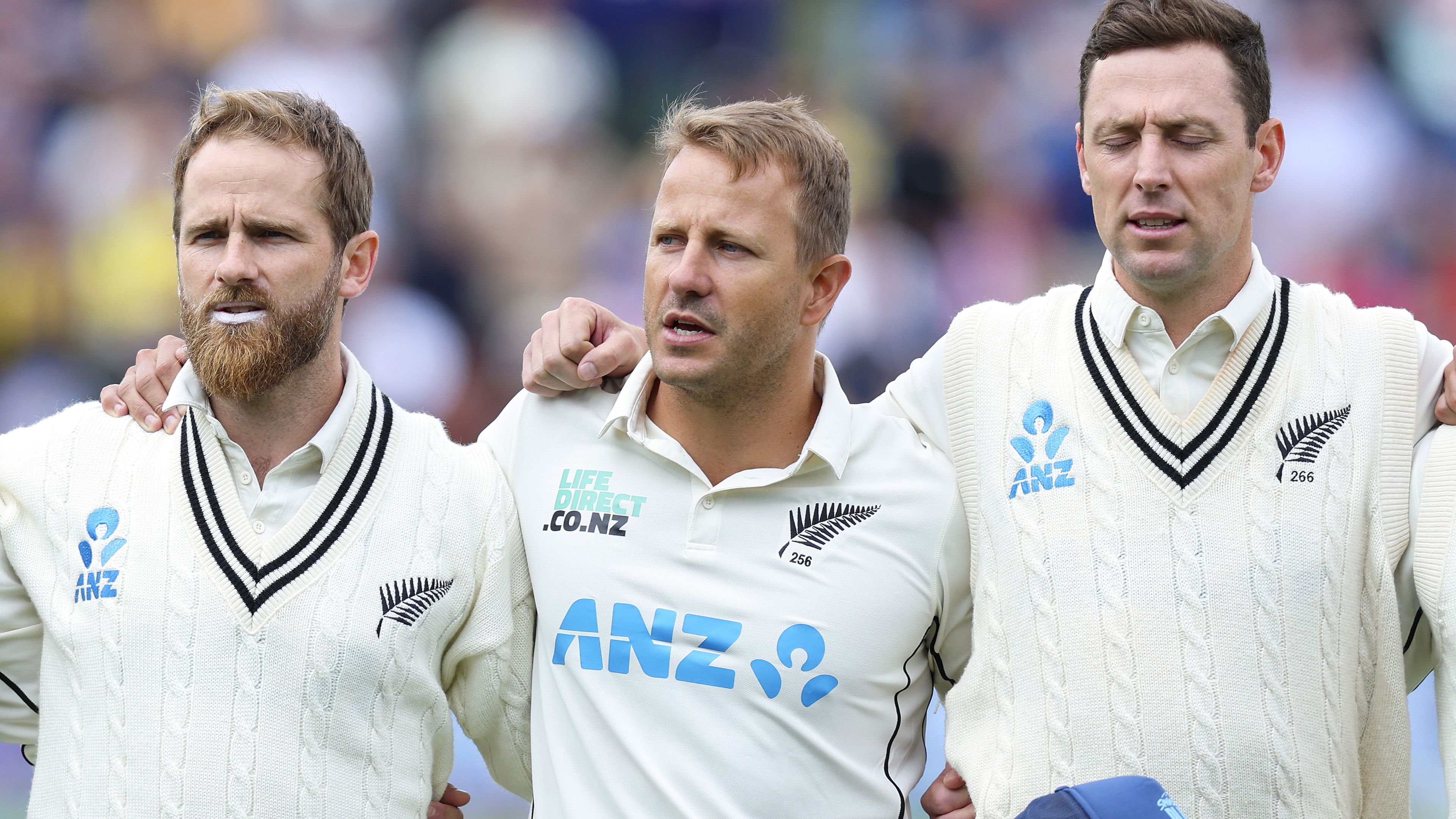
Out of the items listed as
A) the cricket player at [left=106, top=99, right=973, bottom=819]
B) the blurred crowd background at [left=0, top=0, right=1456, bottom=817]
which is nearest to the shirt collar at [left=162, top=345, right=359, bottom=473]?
the cricket player at [left=106, top=99, right=973, bottom=819]

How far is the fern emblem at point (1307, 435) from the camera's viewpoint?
300cm

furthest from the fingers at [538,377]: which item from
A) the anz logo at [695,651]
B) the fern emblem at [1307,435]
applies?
the fern emblem at [1307,435]

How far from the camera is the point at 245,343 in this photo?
299cm

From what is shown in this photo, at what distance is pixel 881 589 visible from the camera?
10.4 feet

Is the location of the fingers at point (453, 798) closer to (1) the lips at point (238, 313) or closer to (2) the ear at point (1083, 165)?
(1) the lips at point (238, 313)

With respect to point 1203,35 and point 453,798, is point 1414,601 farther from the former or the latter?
point 453,798

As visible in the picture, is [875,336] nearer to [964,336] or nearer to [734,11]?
[734,11]

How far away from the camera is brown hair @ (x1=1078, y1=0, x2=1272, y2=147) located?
3.09m

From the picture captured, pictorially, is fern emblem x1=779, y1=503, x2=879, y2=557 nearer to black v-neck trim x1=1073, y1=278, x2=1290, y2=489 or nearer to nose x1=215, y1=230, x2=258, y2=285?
black v-neck trim x1=1073, y1=278, x2=1290, y2=489

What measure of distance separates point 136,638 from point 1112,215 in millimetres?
2097

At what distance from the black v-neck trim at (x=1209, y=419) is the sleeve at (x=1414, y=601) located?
33 centimetres

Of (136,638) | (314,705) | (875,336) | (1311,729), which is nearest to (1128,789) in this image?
(1311,729)

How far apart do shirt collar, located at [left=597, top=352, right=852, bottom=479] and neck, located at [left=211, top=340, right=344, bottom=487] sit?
24.3 inches

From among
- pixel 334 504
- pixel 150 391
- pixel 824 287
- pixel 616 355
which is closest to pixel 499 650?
pixel 334 504
